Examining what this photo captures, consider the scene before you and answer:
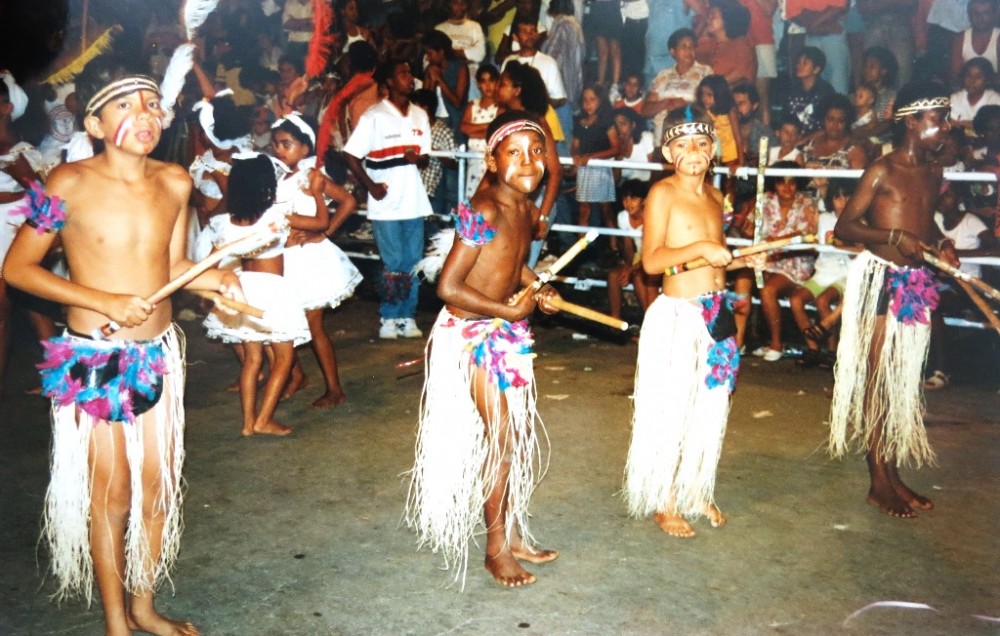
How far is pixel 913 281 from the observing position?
4.37 meters

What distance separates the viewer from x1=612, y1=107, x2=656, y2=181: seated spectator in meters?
8.05

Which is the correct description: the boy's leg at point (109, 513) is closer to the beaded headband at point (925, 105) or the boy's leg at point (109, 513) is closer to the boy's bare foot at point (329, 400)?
the boy's bare foot at point (329, 400)

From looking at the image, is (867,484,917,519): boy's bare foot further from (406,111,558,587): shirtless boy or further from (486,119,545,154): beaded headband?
(486,119,545,154): beaded headband

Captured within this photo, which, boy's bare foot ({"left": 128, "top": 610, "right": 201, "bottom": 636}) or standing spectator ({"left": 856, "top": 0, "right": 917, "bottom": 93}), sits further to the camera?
standing spectator ({"left": 856, "top": 0, "right": 917, "bottom": 93})

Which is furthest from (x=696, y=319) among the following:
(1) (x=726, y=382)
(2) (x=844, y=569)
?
(2) (x=844, y=569)

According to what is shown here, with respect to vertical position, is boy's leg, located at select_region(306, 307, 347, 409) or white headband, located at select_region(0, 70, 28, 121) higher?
white headband, located at select_region(0, 70, 28, 121)

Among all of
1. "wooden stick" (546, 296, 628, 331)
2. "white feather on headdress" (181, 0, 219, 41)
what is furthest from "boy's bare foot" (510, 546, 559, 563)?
"white feather on headdress" (181, 0, 219, 41)

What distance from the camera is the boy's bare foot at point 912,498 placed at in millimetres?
4285

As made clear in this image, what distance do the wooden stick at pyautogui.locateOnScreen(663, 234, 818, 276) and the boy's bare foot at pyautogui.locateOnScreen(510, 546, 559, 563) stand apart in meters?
1.16

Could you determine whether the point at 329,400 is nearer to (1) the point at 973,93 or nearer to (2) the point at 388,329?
(2) the point at 388,329

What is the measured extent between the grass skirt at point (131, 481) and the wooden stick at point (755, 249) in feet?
6.00

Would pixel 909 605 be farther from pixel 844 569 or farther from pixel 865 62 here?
pixel 865 62

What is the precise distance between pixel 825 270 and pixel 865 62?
73.2 inches

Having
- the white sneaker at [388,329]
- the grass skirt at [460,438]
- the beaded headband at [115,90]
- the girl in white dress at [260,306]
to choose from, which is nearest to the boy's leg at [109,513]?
the beaded headband at [115,90]
